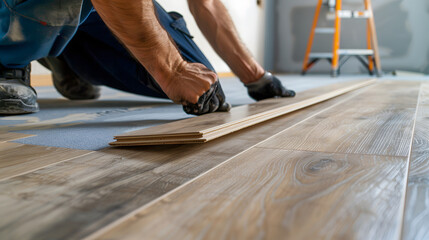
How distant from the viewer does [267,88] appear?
1.25 meters

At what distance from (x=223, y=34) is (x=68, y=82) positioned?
0.63m

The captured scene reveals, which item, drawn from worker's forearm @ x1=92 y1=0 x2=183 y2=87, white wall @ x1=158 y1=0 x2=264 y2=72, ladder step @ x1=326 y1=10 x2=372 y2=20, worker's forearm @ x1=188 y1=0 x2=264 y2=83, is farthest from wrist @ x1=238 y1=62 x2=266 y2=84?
ladder step @ x1=326 y1=10 x2=372 y2=20

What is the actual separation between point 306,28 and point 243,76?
4080 millimetres

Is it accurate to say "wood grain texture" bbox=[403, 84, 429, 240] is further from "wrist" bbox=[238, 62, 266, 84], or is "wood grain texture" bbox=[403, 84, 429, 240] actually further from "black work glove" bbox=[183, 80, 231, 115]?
"wrist" bbox=[238, 62, 266, 84]

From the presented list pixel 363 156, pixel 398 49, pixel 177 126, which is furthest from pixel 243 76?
pixel 398 49

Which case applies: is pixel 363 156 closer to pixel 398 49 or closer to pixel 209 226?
pixel 209 226

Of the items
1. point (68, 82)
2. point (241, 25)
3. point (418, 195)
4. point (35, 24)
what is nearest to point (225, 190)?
point (418, 195)

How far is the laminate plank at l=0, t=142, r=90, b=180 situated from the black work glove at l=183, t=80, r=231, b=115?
0.29 meters

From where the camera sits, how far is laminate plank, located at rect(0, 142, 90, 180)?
0.49 metres

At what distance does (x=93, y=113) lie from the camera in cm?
110

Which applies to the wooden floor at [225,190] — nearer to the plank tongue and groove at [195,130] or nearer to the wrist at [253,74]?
the plank tongue and groove at [195,130]

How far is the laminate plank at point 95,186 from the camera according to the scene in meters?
0.32

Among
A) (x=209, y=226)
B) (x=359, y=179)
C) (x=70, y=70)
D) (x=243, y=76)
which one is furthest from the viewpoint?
(x=70, y=70)

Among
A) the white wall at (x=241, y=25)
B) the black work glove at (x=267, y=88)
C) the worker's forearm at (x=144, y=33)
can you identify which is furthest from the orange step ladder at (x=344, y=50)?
the worker's forearm at (x=144, y=33)
